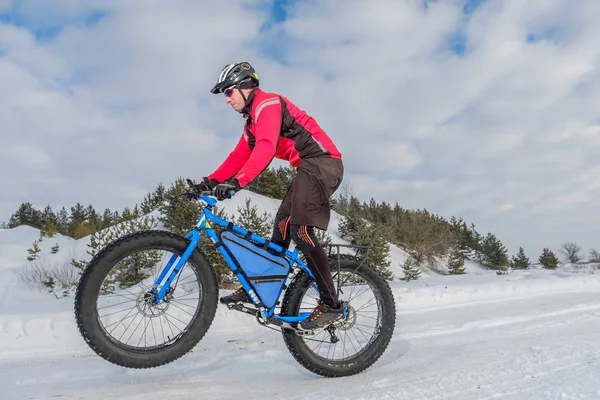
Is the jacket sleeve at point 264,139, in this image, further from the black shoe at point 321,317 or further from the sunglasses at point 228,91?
the black shoe at point 321,317

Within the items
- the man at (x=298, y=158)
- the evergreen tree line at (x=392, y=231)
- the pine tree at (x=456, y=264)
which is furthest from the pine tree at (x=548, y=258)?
the man at (x=298, y=158)

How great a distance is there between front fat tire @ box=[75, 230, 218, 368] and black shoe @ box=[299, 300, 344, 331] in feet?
2.53

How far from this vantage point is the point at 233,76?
3.19 metres

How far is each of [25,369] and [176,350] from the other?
2.38m

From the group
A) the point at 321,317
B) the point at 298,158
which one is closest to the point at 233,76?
the point at 298,158

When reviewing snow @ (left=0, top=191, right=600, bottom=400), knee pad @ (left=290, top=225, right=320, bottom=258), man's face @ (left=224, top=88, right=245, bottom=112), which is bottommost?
snow @ (left=0, top=191, right=600, bottom=400)

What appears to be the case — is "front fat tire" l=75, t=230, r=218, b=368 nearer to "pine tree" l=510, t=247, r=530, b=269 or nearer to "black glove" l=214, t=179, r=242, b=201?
"black glove" l=214, t=179, r=242, b=201

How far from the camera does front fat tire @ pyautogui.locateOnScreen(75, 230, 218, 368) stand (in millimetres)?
2709

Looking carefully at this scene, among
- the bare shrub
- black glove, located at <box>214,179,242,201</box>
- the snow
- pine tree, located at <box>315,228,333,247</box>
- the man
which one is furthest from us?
the bare shrub

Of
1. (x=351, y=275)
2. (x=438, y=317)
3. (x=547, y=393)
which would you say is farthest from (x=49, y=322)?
(x=547, y=393)

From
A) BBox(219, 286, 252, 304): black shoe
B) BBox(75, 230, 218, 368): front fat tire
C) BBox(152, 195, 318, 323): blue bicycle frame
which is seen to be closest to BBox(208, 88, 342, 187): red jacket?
BBox(152, 195, 318, 323): blue bicycle frame

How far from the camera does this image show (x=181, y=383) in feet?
10.1

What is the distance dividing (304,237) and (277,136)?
825 mm

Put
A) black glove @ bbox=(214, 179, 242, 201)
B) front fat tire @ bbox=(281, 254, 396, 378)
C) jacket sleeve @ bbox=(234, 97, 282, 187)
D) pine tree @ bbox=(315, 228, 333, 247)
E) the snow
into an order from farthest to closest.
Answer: pine tree @ bbox=(315, 228, 333, 247) → front fat tire @ bbox=(281, 254, 396, 378) → jacket sleeve @ bbox=(234, 97, 282, 187) → black glove @ bbox=(214, 179, 242, 201) → the snow
